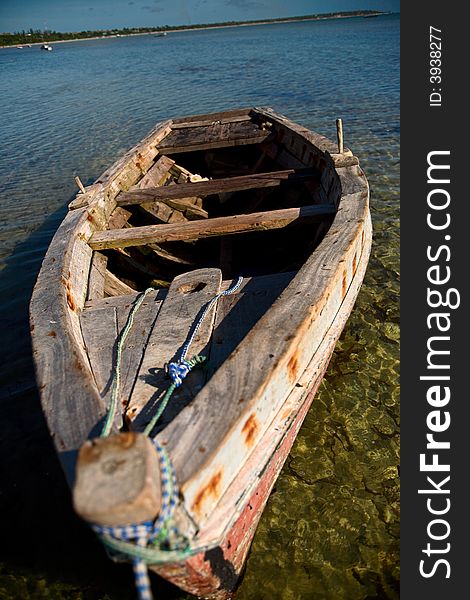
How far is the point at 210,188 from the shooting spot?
16.6 feet

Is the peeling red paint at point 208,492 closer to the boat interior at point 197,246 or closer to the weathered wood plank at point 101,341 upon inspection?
the boat interior at point 197,246

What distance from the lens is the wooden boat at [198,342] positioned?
1.63 m

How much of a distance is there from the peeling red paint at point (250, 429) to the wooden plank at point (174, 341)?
501 mm

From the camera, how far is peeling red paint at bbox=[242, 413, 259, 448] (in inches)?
73.0

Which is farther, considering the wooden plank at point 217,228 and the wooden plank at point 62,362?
the wooden plank at point 217,228

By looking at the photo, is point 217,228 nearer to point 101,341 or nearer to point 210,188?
point 210,188

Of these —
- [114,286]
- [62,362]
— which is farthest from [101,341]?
[114,286]

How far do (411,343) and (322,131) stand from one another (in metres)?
10.1

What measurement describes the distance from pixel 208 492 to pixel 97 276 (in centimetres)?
285

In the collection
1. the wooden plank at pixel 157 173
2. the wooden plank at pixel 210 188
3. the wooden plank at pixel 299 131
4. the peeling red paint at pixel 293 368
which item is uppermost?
the wooden plank at pixel 299 131

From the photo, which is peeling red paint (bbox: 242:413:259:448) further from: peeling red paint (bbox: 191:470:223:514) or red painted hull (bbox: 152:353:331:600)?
red painted hull (bbox: 152:353:331:600)

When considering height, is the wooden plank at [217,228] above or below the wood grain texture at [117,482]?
above

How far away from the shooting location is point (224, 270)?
511cm

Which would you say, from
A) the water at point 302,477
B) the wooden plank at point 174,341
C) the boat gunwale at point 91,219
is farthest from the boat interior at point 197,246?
the water at point 302,477
